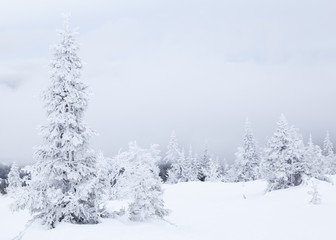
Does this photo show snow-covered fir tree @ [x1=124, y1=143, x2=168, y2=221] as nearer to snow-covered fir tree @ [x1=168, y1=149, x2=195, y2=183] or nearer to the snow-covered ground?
the snow-covered ground

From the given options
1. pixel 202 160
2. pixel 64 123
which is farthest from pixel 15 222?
pixel 202 160

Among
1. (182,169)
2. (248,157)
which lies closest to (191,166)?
(182,169)

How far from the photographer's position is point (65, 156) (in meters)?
18.8

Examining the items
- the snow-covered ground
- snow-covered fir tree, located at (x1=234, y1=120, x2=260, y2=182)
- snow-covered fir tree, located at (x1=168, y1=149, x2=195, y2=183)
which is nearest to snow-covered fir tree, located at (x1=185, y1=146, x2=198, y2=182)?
snow-covered fir tree, located at (x1=168, y1=149, x2=195, y2=183)

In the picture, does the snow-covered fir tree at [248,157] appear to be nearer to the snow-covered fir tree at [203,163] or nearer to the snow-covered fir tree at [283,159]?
the snow-covered fir tree at [203,163]

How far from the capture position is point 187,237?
60.4ft

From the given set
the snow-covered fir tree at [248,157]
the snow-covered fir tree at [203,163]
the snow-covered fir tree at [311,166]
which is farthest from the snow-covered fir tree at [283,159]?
the snow-covered fir tree at [203,163]

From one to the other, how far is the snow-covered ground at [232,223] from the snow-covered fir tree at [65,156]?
3.44 ft

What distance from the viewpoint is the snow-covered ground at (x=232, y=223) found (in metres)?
17.1

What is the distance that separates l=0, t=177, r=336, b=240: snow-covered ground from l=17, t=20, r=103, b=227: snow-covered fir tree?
1048 millimetres

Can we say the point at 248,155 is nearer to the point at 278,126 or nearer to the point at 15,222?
the point at 278,126

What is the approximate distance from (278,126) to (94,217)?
73.1ft

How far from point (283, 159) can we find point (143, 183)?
18.8 meters

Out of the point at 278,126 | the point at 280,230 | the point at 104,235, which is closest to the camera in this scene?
the point at 104,235
